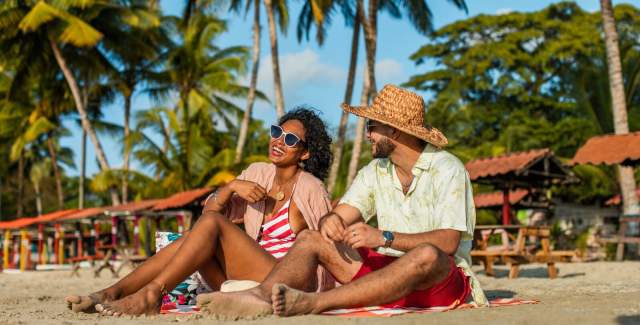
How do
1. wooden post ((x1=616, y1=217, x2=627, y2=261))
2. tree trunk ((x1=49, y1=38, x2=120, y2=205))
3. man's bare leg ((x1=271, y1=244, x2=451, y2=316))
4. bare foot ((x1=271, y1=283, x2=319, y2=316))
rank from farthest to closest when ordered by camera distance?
tree trunk ((x1=49, y1=38, x2=120, y2=205)) → wooden post ((x1=616, y1=217, x2=627, y2=261)) → man's bare leg ((x1=271, y1=244, x2=451, y2=316)) → bare foot ((x1=271, y1=283, x2=319, y2=316))


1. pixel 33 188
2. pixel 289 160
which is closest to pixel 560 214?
pixel 289 160

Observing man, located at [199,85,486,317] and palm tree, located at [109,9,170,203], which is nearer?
man, located at [199,85,486,317]

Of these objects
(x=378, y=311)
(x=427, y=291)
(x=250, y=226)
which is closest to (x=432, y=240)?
(x=427, y=291)

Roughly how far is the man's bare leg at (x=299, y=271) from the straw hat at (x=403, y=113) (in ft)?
2.15

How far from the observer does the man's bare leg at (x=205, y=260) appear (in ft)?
12.1

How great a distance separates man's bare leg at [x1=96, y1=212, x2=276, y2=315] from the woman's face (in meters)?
0.77

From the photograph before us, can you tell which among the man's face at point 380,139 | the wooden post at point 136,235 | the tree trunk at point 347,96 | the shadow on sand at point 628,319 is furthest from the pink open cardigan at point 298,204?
the tree trunk at point 347,96

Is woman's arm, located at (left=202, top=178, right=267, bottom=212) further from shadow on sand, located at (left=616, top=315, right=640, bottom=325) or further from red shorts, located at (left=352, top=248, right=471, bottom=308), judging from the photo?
shadow on sand, located at (left=616, top=315, right=640, bottom=325)

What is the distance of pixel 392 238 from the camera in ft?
11.5

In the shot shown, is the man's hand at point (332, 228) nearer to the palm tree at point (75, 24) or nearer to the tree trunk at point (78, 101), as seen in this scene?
the palm tree at point (75, 24)

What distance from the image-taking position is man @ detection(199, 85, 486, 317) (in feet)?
11.2

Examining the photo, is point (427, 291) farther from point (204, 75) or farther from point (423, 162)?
point (204, 75)

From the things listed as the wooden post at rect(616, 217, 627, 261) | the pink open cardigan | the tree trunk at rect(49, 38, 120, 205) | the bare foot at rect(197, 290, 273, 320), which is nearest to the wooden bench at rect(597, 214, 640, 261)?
the wooden post at rect(616, 217, 627, 261)

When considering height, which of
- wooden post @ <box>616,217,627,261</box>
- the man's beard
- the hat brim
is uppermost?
the hat brim
